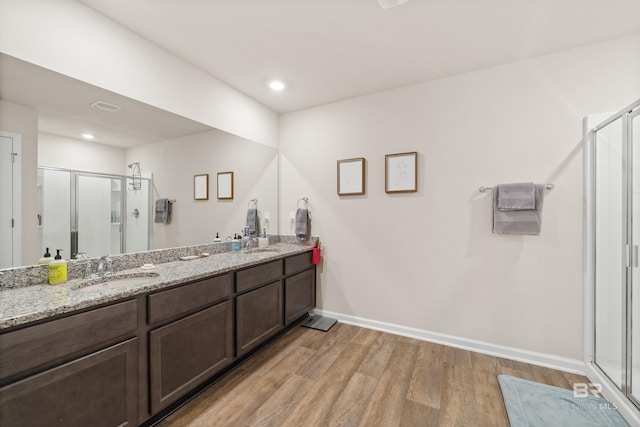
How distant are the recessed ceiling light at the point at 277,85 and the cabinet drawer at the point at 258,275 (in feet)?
5.73

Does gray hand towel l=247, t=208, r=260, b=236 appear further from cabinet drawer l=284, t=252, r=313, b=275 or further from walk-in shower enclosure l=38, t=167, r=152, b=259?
walk-in shower enclosure l=38, t=167, r=152, b=259

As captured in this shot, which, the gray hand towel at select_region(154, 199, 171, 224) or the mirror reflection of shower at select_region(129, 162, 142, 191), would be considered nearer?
the mirror reflection of shower at select_region(129, 162, 142, 191)

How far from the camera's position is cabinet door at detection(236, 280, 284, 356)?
7.07ft

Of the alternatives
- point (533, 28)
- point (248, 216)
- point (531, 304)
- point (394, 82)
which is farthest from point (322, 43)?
point (531, 304)

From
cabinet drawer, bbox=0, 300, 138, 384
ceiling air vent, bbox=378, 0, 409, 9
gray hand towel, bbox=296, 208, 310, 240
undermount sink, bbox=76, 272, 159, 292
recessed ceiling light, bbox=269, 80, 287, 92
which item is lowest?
cabinet drawer, bbox=0, 300, 138, 384

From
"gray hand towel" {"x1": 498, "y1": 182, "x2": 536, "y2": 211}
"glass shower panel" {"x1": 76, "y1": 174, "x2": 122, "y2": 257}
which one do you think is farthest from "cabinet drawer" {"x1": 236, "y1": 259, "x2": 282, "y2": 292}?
"gray hand towel" {"x1": 498, "y1": 182, "x2": 536, "y2": 211}

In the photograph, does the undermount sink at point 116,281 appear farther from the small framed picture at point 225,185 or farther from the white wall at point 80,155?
the small framed picture at point 225,185

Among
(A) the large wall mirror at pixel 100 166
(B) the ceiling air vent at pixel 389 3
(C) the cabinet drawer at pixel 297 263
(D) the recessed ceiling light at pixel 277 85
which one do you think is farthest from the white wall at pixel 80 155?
(B) the ceiling air vent at pixel 389 3

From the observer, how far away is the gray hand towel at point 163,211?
2.27 m

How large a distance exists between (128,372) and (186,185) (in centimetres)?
153

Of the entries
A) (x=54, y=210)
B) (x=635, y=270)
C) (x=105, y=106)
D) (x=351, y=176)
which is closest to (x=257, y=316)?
(x=54, y=210)

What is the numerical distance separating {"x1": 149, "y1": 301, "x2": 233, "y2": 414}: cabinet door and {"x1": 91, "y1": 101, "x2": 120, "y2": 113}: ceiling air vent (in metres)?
1.53

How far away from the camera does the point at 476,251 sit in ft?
8.14

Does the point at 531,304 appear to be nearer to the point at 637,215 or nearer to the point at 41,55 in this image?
the point at 637,215
